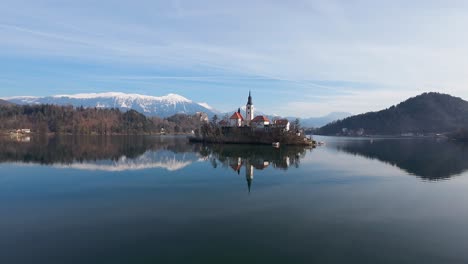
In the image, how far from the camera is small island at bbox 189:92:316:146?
78500 millimetres

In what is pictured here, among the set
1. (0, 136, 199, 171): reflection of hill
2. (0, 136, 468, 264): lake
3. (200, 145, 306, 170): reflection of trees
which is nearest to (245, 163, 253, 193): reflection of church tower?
(0, 136, 468, 264): lake

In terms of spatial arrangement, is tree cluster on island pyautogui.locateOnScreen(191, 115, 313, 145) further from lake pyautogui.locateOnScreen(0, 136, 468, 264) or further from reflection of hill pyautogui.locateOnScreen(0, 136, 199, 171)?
lake pyautogui.locateOnScreen(0, 136, 468, 264)

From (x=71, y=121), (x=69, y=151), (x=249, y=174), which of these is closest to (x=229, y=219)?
(x=249, y=174)

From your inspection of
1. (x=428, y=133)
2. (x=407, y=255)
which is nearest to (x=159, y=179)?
(x=407, y=255)

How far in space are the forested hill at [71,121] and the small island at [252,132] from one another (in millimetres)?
88241

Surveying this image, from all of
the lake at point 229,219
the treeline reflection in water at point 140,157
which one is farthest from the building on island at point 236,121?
the lake at point 229,219

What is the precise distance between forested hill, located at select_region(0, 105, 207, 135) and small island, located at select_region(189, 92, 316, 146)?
3474 inches

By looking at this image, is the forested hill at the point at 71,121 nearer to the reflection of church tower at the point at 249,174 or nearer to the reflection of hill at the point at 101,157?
the reflection of hill at the point at 101,157

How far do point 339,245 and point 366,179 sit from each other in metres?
18.9

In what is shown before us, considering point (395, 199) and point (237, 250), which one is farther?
point (395, 199)

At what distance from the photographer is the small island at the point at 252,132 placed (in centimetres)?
7850

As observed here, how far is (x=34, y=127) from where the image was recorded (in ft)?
511

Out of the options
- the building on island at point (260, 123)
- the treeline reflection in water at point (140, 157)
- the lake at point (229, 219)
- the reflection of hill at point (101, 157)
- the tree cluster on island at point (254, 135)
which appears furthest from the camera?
the building on island at point (260, 123)

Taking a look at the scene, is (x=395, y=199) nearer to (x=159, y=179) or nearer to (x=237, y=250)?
(x=237, y=250)
